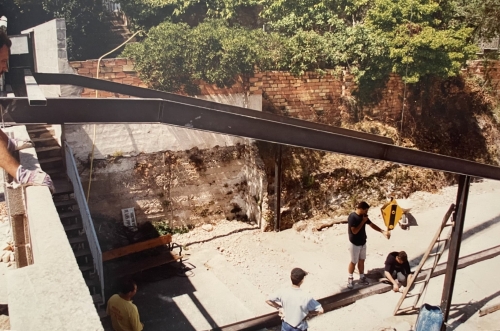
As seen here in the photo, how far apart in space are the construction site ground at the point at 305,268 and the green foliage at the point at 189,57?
3104mm

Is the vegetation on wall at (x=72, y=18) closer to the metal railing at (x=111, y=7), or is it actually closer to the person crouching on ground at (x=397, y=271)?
the metal railing at (x=111, y=7)

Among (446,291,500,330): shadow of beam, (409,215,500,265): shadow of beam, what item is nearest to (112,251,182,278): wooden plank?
(446,291,500,330): shadow of beam

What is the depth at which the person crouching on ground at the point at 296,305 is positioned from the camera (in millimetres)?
4156

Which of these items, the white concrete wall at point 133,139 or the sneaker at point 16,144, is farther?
the white concrete wall at point 133,139

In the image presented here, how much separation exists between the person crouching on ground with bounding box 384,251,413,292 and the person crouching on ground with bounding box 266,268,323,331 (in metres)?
2.53

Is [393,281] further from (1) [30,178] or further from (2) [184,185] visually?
(1) [30,178]

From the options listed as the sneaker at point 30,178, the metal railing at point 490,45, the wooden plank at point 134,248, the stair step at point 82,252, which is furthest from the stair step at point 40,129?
the metal railing at point 490,45

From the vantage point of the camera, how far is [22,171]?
436cm

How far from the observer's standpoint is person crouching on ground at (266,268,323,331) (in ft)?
13.6

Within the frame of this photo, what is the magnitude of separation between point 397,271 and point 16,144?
17.9 feet

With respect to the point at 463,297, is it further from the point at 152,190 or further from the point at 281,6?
the point at 281,6

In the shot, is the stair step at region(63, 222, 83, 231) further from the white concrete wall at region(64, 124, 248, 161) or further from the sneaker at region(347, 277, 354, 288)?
the sneaker at region(347, 277, 354, 288)

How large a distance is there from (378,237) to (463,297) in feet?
7.67

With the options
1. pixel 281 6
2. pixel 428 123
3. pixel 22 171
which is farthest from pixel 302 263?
pixel 281 6
